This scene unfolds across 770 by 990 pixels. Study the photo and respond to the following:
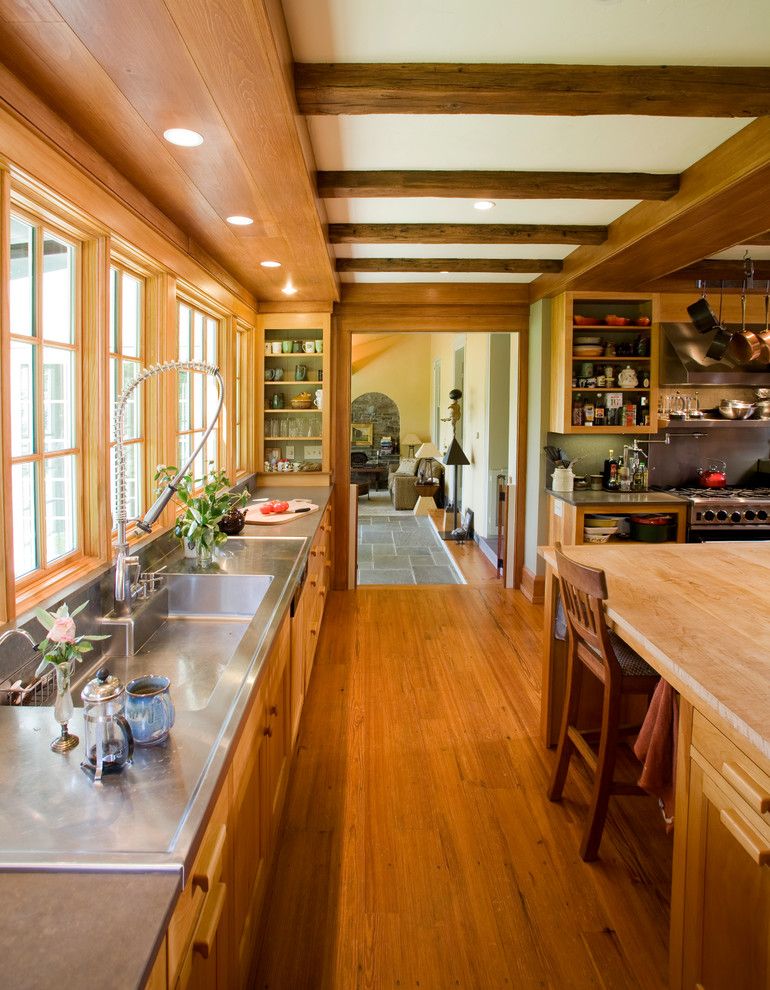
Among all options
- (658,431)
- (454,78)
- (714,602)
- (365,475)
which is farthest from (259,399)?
(365,475)

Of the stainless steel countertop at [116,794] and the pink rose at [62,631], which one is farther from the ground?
the pink rose at [62,631]

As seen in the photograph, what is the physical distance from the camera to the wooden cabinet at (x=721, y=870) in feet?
4.56

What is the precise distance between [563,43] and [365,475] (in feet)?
35.6

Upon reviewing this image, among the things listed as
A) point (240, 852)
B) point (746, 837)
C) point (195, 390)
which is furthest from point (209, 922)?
point (195, 390)

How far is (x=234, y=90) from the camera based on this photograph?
6.04 feet

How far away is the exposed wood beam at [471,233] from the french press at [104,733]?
3.28 metres

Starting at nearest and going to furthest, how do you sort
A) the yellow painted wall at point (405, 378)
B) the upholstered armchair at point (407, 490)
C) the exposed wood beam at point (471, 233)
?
the exposed wood beam at point (471, 233) → the upholstered armchair at point (407, 490) → the yellow painted wall at point (405, 378)

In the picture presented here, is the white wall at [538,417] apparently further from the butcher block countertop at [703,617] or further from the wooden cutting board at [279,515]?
the butcher block countertop at [703,617]

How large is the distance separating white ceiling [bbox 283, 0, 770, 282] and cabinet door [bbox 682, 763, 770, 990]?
196 cm

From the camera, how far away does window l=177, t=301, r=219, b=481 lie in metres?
3.83

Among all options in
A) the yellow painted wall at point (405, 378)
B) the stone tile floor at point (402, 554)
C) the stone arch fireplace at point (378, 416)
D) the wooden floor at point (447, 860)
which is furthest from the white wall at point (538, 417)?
the stone arch fireplace at point (378, 416)

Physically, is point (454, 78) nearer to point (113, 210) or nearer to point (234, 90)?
point (234, 90)

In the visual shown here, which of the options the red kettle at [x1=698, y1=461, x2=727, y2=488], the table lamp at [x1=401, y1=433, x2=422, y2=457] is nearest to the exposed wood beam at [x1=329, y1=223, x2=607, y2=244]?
the red kettle at [x1=698, y1=461, x2=727, y2=488]

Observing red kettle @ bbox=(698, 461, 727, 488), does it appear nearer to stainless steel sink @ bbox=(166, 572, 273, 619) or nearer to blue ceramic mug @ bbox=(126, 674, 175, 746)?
stainless steel sink @ bbox=(166, 572, 273, 619)
